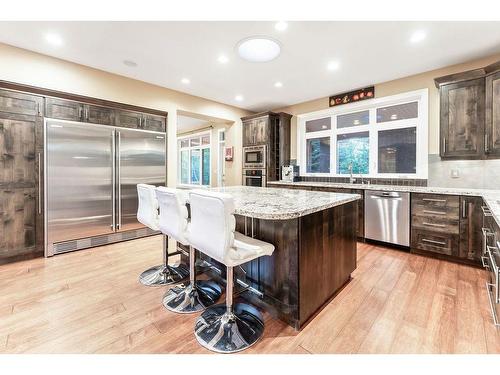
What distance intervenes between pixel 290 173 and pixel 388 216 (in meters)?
2.29

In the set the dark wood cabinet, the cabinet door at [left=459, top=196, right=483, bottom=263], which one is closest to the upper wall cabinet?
the cabinet door at [left=459, top=196, right=483, bottom=263]

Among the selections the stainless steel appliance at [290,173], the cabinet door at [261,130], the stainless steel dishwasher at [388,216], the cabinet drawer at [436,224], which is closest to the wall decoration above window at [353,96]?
the cabinet door at [261,130]

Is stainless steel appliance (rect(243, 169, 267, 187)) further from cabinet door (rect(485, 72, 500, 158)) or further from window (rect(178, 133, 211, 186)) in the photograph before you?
cabinet door (rect(485, 72, 500, 158))

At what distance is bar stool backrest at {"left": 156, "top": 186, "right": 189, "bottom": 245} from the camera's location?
1.93m

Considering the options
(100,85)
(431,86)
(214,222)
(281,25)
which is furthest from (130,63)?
(431,86)

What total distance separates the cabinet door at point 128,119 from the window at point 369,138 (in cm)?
341

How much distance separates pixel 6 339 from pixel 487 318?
358cm

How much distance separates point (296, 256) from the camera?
5.49 feet

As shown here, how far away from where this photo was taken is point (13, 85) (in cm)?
293

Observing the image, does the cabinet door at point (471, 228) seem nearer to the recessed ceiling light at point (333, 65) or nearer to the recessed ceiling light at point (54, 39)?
the recessed ceiling light at point (333, 65)

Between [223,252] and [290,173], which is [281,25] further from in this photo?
[290,173]

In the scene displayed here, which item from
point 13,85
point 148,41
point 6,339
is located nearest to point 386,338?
point 6,339

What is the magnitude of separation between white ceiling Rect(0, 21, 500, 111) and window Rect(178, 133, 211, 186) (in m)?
3.55
